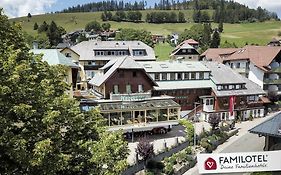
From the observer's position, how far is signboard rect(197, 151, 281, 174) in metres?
21.3

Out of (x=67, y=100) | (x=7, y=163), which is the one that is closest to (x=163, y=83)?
(x=67, y=100)

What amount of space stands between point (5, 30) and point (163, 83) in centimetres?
3990

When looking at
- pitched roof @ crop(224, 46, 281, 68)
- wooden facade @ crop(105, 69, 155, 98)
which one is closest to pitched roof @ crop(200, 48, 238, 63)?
pitched roof @ crop(224, 46, 281, 68)

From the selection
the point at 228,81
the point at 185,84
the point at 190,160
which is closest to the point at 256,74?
the point at 228,81

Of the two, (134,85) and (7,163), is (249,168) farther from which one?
(134,85)

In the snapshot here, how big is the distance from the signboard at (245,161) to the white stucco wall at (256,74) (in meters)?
47.9

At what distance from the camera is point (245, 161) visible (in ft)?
70.0

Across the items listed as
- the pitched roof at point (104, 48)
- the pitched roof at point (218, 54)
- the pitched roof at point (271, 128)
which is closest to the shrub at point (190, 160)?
the pitched roof at point (271, 128)

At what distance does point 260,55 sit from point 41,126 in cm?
5965

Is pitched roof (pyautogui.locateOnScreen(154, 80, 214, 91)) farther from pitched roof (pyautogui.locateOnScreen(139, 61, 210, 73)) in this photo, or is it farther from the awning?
the awning

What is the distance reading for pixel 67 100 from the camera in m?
18.2

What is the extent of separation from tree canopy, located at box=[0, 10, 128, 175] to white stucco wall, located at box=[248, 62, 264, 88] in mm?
52707

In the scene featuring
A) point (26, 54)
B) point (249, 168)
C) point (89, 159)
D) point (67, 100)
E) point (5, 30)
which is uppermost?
point (5, 30)

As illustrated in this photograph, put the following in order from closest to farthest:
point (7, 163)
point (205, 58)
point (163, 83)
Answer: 1. point (7, 163)
2. point (163, 83)
3. point (205, 58)
